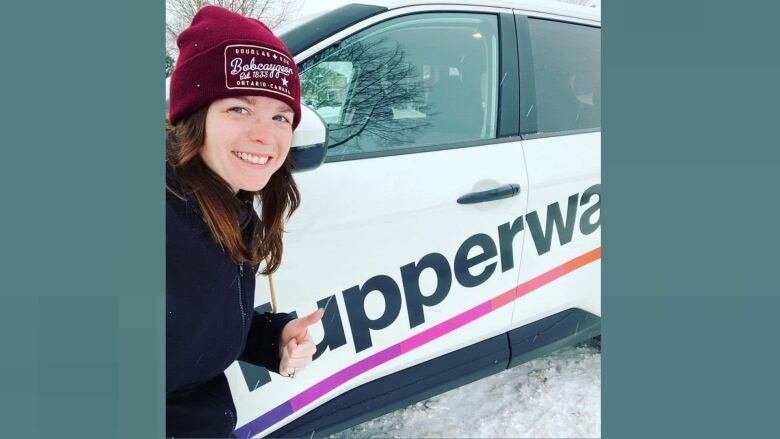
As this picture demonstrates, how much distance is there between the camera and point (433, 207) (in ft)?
5.07

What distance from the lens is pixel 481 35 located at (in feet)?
5.83

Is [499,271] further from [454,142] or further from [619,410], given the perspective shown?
[619,410]

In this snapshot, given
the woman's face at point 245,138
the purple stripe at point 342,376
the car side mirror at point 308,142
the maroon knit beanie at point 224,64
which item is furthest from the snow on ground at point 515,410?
the maroon knit beanie at point 224,64

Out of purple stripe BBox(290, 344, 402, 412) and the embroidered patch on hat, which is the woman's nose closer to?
the embroidered patch on hat

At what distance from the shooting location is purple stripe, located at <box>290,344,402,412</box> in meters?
1.44

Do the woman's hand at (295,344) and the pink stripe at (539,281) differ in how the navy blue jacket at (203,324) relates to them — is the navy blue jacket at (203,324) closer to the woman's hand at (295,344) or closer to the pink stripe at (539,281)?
the woman's hand at (295,344)

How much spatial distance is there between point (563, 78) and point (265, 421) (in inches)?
54.0

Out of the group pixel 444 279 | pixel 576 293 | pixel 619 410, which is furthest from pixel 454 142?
pixel 619 410

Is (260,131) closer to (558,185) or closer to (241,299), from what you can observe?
(241,299)

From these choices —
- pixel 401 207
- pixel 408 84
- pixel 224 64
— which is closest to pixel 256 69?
pixel 224 64

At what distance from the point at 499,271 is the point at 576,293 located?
37 cm

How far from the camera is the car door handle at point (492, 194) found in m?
1.61

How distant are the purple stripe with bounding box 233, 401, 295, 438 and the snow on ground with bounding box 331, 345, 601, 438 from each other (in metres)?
0.59

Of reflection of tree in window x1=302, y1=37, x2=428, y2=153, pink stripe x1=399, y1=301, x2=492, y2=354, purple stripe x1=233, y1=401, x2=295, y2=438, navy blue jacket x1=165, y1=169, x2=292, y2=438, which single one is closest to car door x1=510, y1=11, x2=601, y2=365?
pink stripe x1=399, y1=301, x2=492, y2=354
